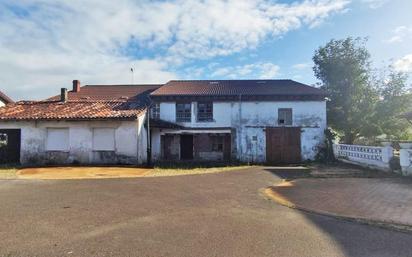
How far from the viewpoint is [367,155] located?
59.7 ft

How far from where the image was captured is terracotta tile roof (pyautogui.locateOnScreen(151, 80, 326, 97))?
2508cm

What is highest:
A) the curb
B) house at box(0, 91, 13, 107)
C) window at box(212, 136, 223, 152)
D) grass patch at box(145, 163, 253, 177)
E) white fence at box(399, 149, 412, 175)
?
house at box(0, 91, 13, 107)

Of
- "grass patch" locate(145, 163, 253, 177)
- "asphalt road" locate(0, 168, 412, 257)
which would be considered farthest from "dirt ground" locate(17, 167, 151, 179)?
"asphalt road" locate(0, 168, 412, 257)

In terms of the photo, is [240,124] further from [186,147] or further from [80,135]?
[80,135]

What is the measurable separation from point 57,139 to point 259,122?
515 inches

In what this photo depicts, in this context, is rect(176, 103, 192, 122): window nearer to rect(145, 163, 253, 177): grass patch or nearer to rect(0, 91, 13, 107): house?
rect(145, 163, 253, 177): grass patch

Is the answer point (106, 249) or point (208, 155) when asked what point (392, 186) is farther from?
point (208, 155)

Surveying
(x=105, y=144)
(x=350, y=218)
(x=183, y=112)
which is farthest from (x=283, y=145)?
(x=350, y=218)

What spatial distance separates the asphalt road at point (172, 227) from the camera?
19.0ft

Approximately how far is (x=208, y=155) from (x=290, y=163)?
553 cm

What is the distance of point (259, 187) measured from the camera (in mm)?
12734

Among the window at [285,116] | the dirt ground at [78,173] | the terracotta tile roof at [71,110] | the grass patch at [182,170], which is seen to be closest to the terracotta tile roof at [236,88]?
the window at [285,116]

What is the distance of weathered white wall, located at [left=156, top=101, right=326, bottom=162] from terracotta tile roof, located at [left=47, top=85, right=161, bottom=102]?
608 centimetres

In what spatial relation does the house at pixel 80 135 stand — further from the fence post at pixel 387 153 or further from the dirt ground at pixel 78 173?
the fence post at pixel 387 153
